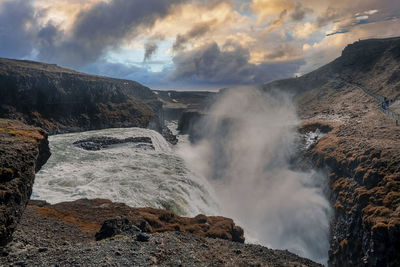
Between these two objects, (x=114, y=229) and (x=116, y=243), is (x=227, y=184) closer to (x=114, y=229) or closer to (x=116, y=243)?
(x=114, y=229)

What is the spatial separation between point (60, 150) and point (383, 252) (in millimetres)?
51322

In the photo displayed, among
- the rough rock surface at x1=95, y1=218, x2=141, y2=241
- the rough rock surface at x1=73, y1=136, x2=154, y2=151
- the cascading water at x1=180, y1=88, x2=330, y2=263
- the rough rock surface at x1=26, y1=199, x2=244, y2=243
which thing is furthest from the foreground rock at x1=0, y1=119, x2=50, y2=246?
the rough rock surface at x1=73, y1=136, x2=154, y2=151

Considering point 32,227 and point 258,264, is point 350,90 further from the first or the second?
point 32,227

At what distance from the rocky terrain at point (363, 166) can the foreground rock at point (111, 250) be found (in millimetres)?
8333

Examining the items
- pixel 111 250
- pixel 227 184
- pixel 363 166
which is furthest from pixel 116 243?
pixel 227 184

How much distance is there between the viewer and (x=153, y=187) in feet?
109

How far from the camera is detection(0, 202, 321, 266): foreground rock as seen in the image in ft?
34.5

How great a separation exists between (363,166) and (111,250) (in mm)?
28159

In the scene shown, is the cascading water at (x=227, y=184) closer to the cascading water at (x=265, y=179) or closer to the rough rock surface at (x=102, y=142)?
the cascading water at (x=265, y=179)

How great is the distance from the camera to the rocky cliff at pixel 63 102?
75.6m

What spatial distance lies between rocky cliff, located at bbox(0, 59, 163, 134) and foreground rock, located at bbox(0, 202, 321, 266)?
222 ft

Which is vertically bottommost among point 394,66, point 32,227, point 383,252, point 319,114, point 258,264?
point 383,252

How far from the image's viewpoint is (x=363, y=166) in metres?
29.3

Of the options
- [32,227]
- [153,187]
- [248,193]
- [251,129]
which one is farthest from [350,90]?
[32,227]
